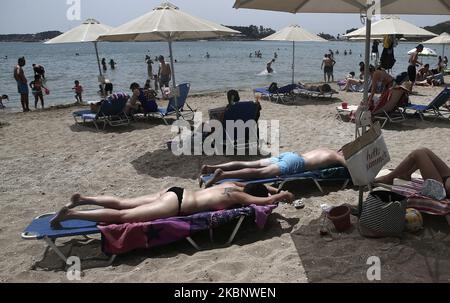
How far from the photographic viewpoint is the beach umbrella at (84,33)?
836 centimetres

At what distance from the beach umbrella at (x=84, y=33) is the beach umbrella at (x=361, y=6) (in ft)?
17.3

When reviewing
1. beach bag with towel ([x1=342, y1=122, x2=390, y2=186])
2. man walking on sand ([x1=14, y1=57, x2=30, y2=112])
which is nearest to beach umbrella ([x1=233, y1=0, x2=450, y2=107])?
beach bag with towel ([x1=342, y1=122, x2=390, y2=186])

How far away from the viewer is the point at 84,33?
28.2 ft

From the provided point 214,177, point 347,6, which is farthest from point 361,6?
point 214,177

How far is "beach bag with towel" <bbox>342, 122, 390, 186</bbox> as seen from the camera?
3154 millimetres

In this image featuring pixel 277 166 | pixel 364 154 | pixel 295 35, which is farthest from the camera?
pixel 295 35

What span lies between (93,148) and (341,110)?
550cm

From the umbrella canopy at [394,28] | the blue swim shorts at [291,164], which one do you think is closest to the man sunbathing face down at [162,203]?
the blue swim shorts at [291,164]

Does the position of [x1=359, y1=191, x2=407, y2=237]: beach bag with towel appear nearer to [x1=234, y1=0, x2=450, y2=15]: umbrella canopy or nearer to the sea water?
[x1=234, y1=0, x2=450, y2=15]: umbrella canopy

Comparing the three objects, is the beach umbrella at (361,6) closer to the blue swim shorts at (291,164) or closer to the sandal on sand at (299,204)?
the sandal on sand at (299,204)

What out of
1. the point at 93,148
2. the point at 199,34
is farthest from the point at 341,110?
the point at 93,148

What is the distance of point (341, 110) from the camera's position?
29.0 ft

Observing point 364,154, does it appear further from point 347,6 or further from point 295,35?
point 295,35

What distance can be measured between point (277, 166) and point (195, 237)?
52.6 inches
